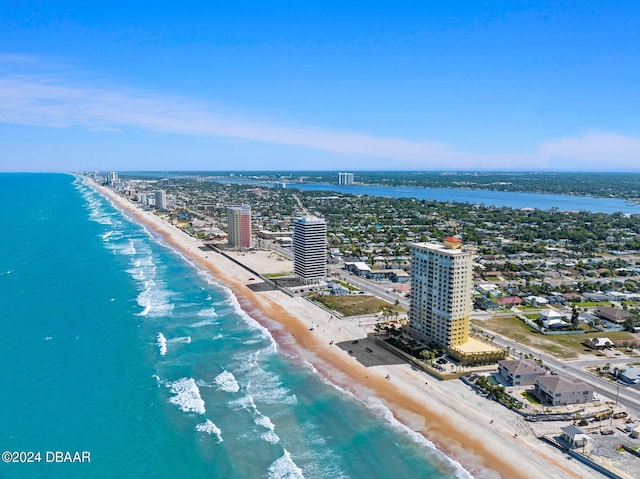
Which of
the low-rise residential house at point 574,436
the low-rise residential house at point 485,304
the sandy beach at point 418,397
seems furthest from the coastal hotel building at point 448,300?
the low-rise residential house at point 485,304

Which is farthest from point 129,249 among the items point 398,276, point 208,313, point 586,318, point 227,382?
point 586,318

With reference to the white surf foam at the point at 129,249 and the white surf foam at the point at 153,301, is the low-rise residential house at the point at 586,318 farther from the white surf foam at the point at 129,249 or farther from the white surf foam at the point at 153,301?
the white surf foam at the point at 129,249

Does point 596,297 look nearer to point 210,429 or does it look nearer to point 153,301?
point 210,429

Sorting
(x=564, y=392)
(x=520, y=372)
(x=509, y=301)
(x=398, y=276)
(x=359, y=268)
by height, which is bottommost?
(x=509, y=301)

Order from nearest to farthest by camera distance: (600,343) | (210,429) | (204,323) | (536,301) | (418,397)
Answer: (210,429)
(418,397)
(600,343)
(204,323)
(536,301)

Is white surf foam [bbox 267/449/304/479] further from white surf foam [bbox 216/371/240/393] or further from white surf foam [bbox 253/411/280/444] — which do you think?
white surf foam [bbox 216/371/240/393]

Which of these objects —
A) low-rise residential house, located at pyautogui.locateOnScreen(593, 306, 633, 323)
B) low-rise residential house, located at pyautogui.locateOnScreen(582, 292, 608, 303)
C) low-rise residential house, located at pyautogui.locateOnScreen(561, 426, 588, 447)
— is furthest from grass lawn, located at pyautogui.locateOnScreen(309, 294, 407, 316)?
low-rise residential house, located at pyautogui.locateOnScreen(561, 426, 588, 447)

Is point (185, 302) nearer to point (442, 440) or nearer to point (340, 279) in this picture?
point (340, 279)
